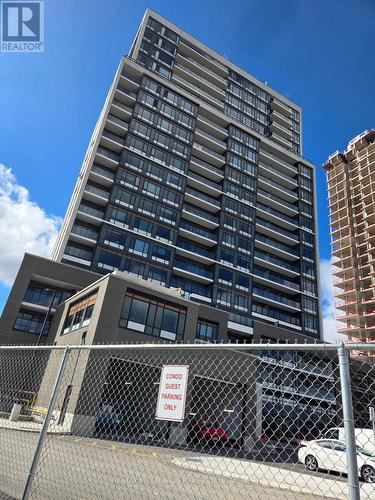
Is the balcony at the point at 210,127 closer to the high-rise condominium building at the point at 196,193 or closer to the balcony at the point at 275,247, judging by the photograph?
the high-rise condominium building at the point at 196,193

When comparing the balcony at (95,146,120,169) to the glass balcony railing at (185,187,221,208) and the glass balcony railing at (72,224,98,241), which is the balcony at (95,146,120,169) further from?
the glass balcony railing at (185,187,221,208)

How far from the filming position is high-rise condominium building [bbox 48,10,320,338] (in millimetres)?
44938

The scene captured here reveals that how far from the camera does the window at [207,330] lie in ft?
127

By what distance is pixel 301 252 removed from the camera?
199 ft

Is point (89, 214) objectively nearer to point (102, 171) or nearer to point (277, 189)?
point (102, 171)

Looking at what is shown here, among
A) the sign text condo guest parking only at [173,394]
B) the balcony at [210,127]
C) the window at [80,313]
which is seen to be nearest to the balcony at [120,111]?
the balcony at [210,127]

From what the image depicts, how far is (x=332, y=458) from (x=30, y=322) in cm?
3241

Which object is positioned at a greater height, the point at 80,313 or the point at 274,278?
the point at 274,278

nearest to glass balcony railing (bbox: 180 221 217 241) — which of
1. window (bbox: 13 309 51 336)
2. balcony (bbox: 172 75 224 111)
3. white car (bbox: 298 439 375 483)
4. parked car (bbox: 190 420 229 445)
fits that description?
window (bbox: 13 309 51 336)

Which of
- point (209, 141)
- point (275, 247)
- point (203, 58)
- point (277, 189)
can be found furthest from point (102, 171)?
point (203, 58)

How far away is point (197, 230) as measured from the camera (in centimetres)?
5178

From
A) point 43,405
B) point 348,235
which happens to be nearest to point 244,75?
point 348,235

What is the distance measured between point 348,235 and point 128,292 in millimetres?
59285

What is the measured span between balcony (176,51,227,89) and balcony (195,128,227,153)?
1520 centimetres
